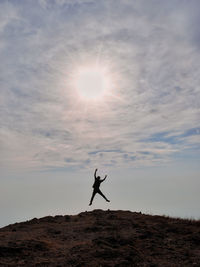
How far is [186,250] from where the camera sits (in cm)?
970

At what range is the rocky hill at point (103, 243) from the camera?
28.1 feet

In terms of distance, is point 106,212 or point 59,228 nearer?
point 59,228

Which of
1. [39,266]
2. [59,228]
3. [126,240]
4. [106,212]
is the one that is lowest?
[39,266]

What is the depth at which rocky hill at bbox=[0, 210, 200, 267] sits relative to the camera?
857 centimetres

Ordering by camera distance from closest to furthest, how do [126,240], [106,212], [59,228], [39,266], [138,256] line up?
1. [39,266]
2. [138,256]
3. [126,240]
4. [59,228]
5. [106,212]

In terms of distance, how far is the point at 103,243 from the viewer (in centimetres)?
1014

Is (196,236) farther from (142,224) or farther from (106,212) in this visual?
(106,212)

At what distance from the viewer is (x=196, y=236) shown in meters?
11.3

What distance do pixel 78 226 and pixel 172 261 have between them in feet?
20.6

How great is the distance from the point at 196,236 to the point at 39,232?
26.0 feet

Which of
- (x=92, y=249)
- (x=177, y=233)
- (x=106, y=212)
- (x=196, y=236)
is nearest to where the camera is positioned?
(x=92, y=249)

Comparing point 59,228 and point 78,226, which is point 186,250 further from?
point 59,228

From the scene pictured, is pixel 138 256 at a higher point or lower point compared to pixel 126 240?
lower

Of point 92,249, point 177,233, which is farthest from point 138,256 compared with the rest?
point 177,233
